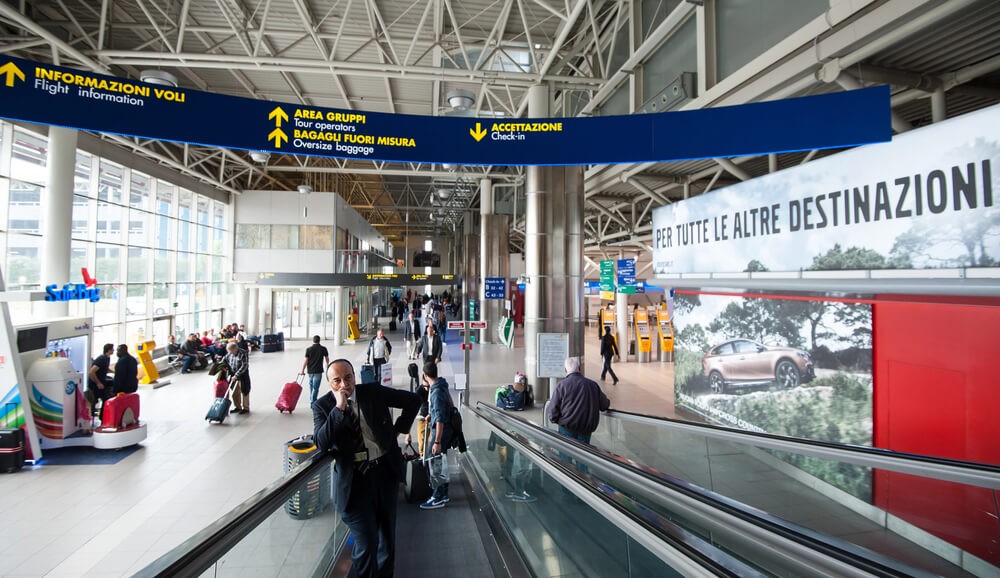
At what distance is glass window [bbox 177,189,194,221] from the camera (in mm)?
19609

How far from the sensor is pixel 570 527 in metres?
2.83

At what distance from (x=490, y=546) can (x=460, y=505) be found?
1343 millimetres

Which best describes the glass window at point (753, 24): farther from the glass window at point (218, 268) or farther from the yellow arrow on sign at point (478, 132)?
the glass window at point (218, 268)

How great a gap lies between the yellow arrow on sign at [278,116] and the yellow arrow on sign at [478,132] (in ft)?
7.52

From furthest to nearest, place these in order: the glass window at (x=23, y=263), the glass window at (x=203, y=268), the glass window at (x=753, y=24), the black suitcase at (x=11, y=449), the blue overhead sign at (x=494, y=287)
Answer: the glass window at (x=203, y=268) → the blue overhead sign at (x=494, y=287) → the glass window at (x=23, y=263) → the black suitcase at (x=11, y=449) → the glass window at (x=753, y=24)

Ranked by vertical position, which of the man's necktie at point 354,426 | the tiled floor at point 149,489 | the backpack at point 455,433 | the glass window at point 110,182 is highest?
the glass window at point 110,182

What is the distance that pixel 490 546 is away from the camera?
3.80 metres

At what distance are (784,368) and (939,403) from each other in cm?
240

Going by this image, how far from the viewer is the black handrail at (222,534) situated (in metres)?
1.62

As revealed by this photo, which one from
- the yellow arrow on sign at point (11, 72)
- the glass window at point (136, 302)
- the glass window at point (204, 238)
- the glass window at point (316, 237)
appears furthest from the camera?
the glass window at point (316, 237)

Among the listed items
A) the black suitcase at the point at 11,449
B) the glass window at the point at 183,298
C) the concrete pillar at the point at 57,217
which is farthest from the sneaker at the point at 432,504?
the glass window at the point at 183,298

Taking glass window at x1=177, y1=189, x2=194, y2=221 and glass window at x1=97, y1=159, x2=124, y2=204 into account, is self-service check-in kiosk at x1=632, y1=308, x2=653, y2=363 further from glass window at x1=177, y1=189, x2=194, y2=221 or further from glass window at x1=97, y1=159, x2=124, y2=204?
glass window at x1=177, y1=189, x2=194, y2=221

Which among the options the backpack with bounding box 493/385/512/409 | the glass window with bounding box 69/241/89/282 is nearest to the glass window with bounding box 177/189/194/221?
the glass window with bounding box 69/241/89/282

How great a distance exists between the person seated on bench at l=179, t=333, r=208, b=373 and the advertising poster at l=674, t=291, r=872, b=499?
15.3m
